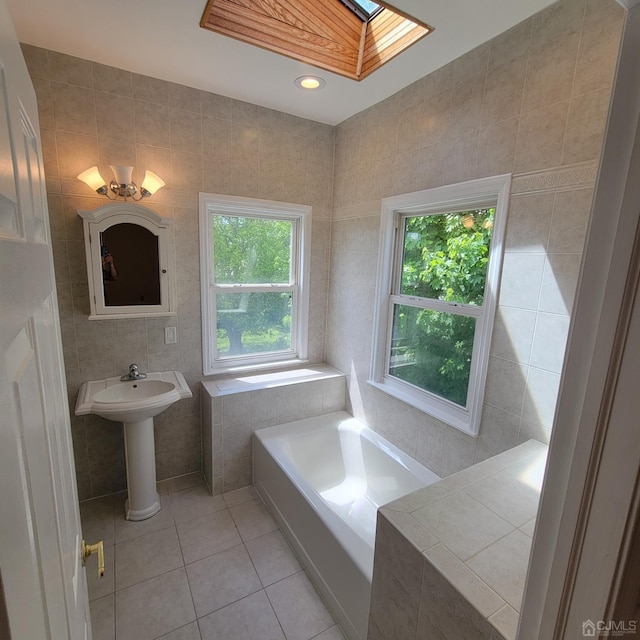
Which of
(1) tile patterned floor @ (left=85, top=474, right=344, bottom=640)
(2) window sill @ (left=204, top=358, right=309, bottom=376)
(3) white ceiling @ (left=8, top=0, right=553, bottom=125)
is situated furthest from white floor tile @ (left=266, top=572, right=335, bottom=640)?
(3) white ceiling @ (left=8, top=0, right=553, bottom=125)

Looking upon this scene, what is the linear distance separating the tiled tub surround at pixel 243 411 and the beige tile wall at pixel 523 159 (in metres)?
0.78

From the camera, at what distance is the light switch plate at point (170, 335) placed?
7.92 feet

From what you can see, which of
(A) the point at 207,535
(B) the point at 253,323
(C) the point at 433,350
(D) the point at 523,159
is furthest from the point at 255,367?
(D) the point at 523,159

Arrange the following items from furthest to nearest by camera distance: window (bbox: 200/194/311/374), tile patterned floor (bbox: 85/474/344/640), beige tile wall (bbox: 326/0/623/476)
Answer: window (bbox: 200/194/311/374)
tile patterned floor (bbox: 85/474/344/640)
beige tile wall (bbox: 326/0/623/476)

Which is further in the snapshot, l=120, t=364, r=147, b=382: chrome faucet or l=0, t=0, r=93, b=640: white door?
l=120, t=364, r=147, b=382: chrome faucet

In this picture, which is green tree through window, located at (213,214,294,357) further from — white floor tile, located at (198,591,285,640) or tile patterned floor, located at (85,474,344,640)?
white floor tile, located at (198,591,285,640)

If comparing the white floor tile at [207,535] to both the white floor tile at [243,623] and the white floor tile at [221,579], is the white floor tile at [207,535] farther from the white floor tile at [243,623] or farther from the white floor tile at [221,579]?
the white floor tile at [243,623]

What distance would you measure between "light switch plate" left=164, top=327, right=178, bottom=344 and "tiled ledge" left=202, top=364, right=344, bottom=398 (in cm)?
39

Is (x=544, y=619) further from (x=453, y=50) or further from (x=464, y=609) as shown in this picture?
(x=453, y=50)

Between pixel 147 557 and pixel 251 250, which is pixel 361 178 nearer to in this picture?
pixel 251 250

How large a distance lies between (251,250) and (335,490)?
193cm

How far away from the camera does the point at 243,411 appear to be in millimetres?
2469

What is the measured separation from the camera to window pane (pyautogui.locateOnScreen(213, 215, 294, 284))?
2.58 m

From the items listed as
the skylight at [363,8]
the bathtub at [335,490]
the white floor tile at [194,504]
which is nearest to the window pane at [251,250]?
the bathtub at [335,490]
